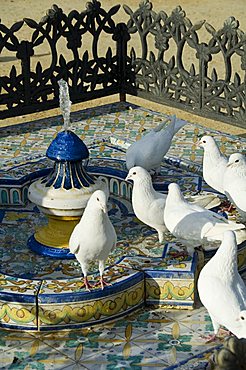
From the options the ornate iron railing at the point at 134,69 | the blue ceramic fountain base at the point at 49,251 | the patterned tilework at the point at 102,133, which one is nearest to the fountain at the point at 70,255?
the blue ceramic fountain base at the point at 49,251

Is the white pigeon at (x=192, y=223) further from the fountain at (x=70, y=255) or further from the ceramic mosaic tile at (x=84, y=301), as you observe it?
the ceramic mosaic tile at (x=84, y=301)

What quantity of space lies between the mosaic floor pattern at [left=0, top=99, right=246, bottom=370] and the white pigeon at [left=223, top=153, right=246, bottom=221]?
2.34 ft

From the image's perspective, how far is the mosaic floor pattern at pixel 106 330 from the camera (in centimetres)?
675

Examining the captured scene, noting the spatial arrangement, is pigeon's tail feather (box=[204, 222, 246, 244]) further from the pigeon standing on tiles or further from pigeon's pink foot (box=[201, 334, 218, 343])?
pigeon's pink foot (box=[201, 334, 218, 343])

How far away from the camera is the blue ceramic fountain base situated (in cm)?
794

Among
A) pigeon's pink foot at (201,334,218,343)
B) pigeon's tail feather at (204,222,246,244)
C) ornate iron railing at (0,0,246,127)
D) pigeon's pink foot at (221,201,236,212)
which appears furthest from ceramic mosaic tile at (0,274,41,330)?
ornate iron railing at (0,0,246,127)

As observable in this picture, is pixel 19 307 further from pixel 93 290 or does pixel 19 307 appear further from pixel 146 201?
pixel 146 201

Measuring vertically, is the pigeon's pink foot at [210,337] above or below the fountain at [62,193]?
below

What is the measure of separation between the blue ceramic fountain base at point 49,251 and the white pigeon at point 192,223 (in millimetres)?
897

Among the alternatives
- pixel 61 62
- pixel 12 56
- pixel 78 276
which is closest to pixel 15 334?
pixel 78 276

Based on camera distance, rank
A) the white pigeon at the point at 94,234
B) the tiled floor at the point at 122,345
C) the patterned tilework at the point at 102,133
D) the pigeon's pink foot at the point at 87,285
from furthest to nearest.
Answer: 1. the patterned tilework at the point at 102,133
2. the pigeon's pink foot at the point at 87,285
3. the white pigeon at the point at 94,234
4. the tiled floor at the point at 122,345

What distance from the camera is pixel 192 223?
7.38 m

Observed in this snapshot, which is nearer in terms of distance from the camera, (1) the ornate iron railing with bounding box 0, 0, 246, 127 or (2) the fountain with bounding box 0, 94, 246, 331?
(2) the fountain with bounding box 0, 94, 246, 331

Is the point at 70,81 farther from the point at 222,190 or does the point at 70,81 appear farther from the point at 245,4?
the point at 245,4
